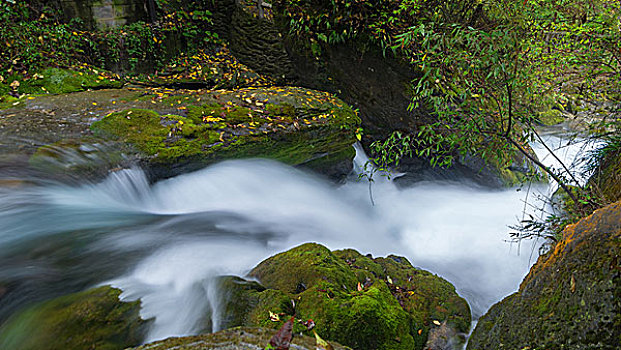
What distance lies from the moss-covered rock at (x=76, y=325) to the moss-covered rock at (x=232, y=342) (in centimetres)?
106

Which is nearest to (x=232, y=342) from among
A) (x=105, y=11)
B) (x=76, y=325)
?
(x=76, y=325)

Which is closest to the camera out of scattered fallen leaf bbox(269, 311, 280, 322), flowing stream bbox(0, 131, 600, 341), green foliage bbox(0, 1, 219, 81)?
scattered fallen leaf bbox(269, 311, 280, 322)

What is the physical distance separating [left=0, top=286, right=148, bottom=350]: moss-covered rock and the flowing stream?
145mm

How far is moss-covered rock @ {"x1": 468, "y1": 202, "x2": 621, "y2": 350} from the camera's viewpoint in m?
1.44

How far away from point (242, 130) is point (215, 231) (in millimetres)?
1721

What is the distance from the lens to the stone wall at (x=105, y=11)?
7770mm

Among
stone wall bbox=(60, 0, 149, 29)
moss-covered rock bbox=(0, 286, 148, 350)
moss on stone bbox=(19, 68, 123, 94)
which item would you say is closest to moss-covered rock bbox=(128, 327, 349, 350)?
moss-covered rock bbox=(0, 286, 148, 350)

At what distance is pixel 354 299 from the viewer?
8.10 ft

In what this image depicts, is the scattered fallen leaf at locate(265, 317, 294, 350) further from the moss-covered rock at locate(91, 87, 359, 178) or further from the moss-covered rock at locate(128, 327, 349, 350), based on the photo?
the moss-covered rock at locate(91, 87, 359, 178)

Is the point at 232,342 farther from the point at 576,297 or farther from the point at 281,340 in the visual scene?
the point at 576,297

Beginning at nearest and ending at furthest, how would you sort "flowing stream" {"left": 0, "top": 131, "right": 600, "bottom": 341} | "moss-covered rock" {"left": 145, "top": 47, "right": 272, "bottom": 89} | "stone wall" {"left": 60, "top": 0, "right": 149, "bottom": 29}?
"flowing stream" {"left": 0, "top": 131, "right": 600, "bottom": 341} < "stone wall" {"left": 60, "top": 0, "right": 149, "bottom": 29} < "moss-covered rock" {"left": 145, "top": 47, "right": 272, "bottom": 89}

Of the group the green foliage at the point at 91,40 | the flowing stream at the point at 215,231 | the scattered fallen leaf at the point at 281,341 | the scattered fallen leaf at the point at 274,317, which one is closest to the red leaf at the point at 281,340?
the scattered fallen leaf at the point at 281,341

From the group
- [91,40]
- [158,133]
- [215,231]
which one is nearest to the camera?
[215,231]

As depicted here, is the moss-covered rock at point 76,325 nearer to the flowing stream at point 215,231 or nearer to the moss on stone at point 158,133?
the flowing stream at point 215,231
